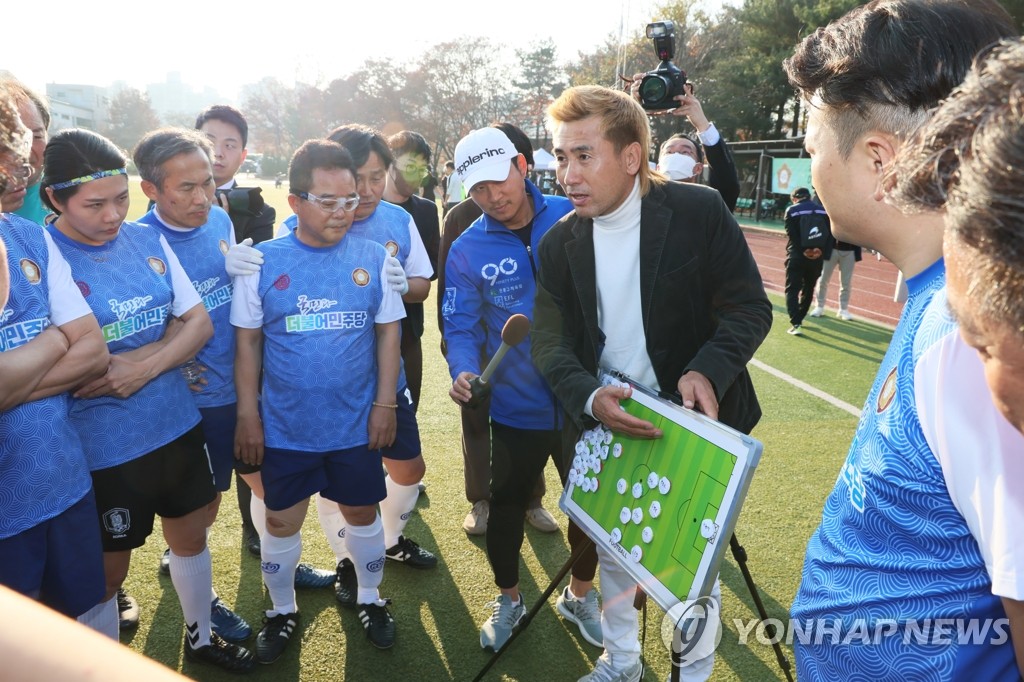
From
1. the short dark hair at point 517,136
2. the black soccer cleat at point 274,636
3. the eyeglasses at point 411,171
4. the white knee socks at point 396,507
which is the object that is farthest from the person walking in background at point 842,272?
the black soccer cleat at point 274,636

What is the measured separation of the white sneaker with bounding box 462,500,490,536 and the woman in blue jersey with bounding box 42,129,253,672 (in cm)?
166

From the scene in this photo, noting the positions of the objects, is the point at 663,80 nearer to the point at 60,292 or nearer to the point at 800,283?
the point at 60,292

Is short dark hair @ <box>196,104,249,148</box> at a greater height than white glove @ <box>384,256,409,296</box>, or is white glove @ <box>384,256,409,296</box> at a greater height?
short dark hair @ <box>196,104,249,148</box>

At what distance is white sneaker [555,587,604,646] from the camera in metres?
2.99

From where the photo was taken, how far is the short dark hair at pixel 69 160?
2342 millimetres

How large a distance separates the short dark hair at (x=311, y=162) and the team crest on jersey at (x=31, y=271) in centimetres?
101

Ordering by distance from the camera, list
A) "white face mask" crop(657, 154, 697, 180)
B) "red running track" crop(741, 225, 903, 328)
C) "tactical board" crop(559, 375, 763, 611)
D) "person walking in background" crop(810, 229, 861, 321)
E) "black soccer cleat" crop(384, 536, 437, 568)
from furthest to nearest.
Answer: "red running track" crop(741, 225, 903, 328) < "person walking in background" crop(810, 229, 861, 321) < "white face mask" crop(657, 154, 697, 180) < "black soccer cleat" crop(384, 536, 437, 568) < "tactical board" crop(559, 375, 763, 611)

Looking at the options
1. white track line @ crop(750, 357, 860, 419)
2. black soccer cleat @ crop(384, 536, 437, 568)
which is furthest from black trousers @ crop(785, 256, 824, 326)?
black soccer cleat @ crop(384, 536, 437, 568)

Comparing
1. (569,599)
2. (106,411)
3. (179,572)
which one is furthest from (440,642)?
(106,411)

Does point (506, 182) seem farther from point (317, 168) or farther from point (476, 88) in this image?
point (476, 88)

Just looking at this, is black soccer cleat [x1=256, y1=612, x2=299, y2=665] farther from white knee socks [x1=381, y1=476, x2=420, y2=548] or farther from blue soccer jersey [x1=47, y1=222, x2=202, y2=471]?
blue soccer jersey [x1=47, y1=222, x2=202, y2=471]

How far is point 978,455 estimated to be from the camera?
0.93 metres

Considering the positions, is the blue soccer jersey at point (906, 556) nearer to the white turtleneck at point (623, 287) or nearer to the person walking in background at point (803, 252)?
the white turtleneck at point (623, 287)

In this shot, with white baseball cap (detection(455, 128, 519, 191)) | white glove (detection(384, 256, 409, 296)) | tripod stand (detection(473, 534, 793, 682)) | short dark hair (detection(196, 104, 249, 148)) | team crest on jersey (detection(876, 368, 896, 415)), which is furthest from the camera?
short dark hair (detection(196, 104, 249, 148))
